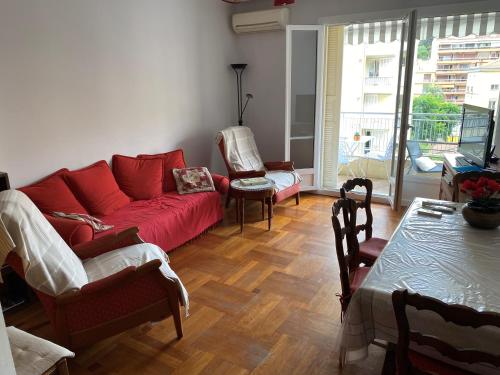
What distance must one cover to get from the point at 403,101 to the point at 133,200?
3.10m

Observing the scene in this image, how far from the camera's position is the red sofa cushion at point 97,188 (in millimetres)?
3158

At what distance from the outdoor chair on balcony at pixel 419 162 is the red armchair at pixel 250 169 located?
160 cm

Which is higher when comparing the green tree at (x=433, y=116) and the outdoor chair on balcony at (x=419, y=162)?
the green tree at (x=433, y=116)

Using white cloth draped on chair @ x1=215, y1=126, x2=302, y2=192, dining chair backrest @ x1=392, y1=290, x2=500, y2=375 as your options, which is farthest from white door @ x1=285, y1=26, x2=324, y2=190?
dining chair backrest @ x1=392, y1=290, x2=500, y2=375

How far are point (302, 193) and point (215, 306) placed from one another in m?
2.96

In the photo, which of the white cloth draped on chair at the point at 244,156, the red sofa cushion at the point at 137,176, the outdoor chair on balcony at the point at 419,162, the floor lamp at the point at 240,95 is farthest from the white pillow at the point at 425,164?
the red sofa cushion at the point at 137,176

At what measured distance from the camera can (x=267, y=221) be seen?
4.21 meters

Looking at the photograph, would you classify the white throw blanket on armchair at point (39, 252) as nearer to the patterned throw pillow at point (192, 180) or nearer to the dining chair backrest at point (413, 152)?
the patterned throw pillow at point (192, 180)

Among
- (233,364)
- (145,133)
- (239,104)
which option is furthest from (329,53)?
(233,364)

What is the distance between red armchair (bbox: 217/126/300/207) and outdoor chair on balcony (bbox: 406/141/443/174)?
160cm

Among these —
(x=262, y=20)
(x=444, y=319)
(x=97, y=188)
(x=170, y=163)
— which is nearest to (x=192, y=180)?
(x=170, y=163)

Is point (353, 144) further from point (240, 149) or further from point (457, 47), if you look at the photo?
point (240, 149)

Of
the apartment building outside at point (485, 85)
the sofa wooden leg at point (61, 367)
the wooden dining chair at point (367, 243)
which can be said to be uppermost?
the apartment building outside at point (485, 85)

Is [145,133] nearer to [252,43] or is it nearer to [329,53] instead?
[252,43]
